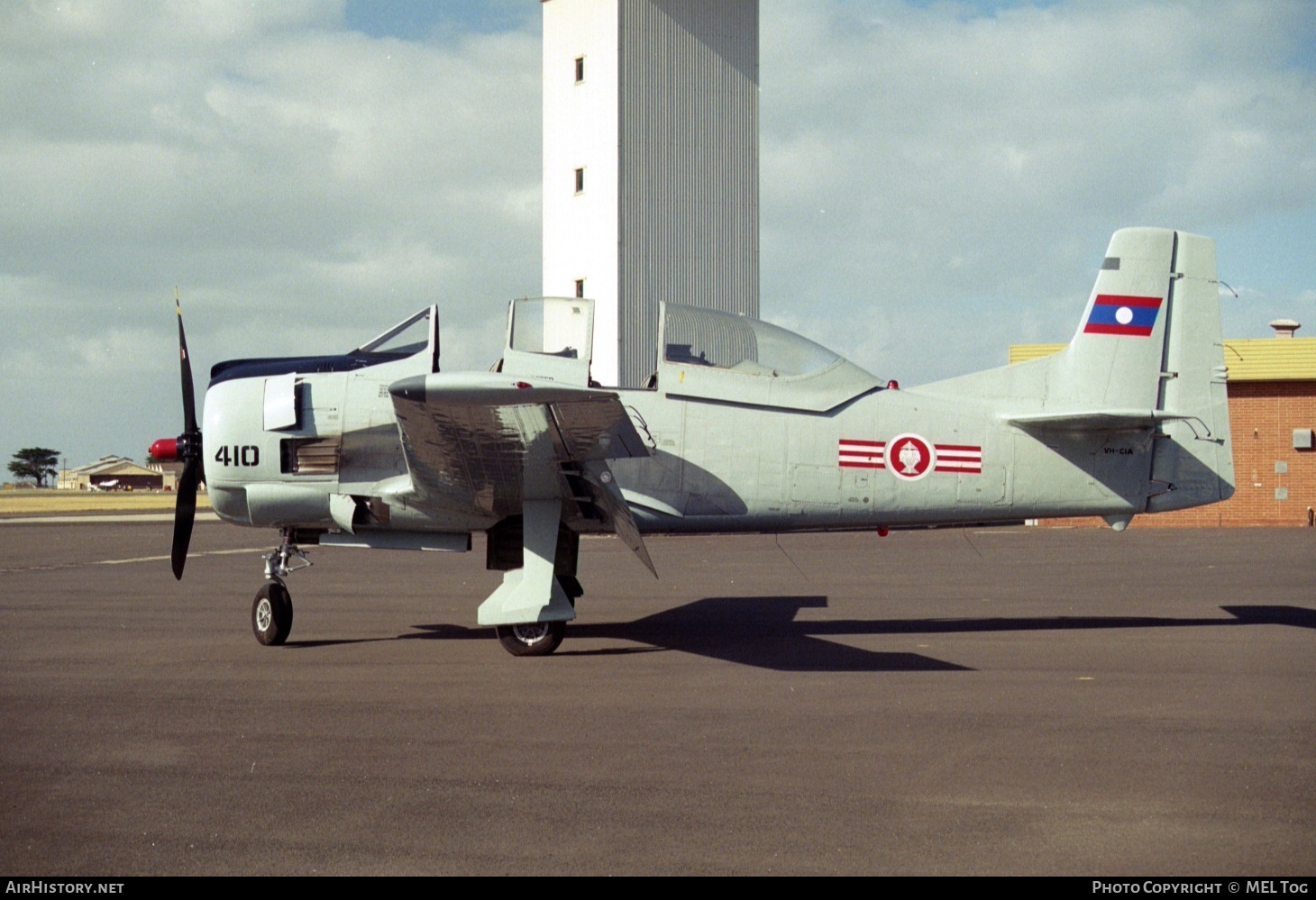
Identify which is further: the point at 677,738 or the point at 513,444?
the point at 513,444

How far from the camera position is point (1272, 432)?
1230 inches

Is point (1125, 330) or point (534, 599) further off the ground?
point (1125, 330)

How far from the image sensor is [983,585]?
14.5 meters

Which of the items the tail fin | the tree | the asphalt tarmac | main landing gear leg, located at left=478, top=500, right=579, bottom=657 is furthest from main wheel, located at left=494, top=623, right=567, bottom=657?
the tree

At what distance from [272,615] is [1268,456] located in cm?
2980

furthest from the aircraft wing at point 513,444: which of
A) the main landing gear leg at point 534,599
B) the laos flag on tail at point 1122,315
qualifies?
the laos flag on tail at point 1122,315

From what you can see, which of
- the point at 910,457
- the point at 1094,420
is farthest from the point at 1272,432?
the point at 910,457

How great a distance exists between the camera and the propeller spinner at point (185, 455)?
988cm

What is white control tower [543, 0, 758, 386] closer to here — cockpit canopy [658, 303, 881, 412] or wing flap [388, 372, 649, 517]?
cockpit canopy [658, 303, 881, 412]

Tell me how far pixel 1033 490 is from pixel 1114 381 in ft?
4.65

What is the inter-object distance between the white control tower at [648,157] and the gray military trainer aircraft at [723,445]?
2007 cm

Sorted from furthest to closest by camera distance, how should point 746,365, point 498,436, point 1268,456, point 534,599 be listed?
point 1268,456
point 746,365
point 534,599
point 498,436

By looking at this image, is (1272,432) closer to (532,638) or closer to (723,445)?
(723,445)

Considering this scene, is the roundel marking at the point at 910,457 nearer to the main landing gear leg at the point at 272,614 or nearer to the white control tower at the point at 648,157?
the main landing gear leg at the point at 272,614
